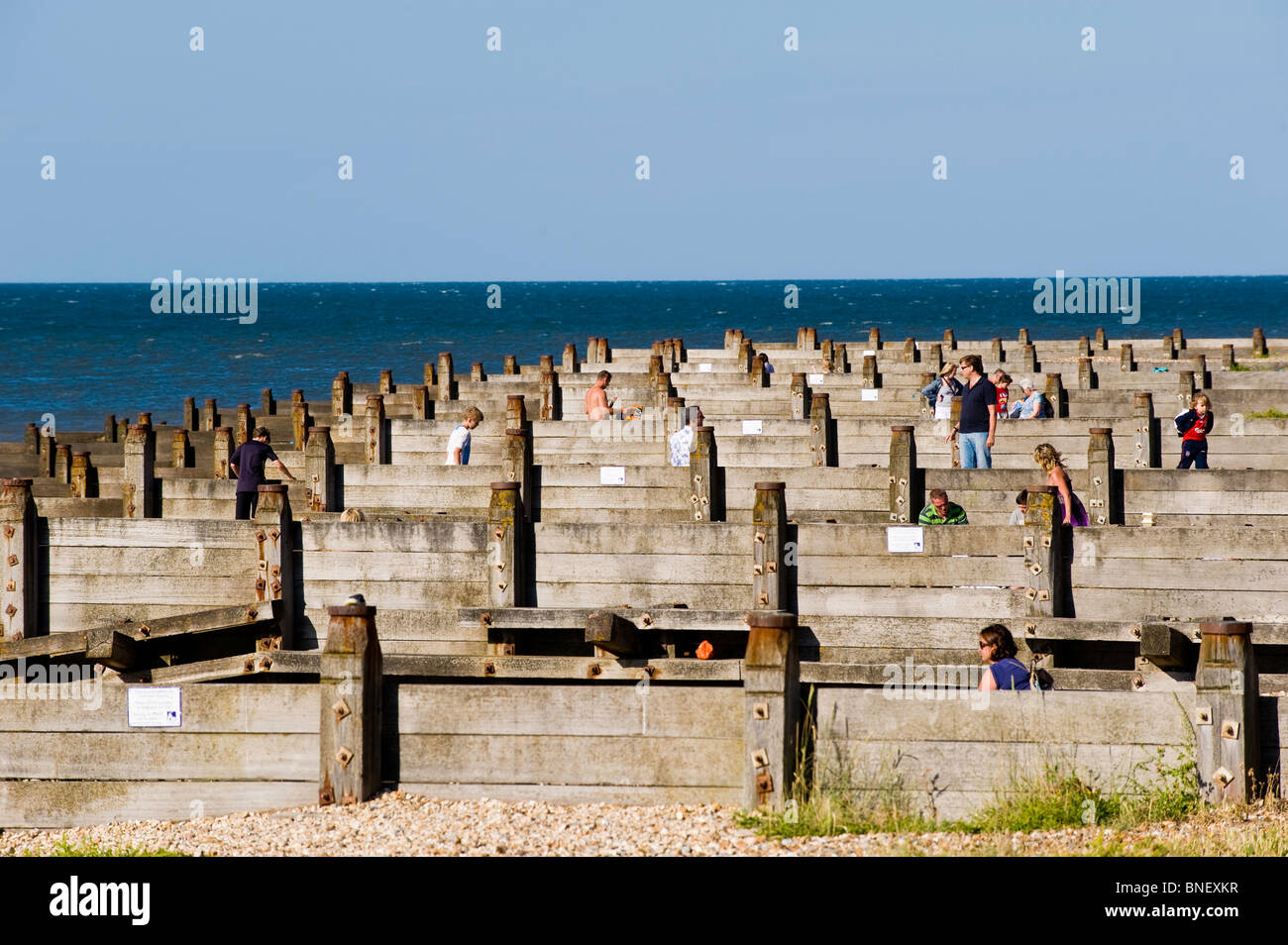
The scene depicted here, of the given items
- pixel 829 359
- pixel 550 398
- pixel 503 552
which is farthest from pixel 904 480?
pixel 829 359

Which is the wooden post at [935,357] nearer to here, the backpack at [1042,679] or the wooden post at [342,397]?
the wooden post at [342,397]

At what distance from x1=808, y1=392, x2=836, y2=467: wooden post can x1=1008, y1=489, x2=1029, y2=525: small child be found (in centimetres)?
483

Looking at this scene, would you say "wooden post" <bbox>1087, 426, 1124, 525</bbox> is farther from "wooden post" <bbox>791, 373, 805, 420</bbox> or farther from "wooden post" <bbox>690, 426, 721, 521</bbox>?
"wooden post" <bbox>791, 373, 805, 420</bbox>

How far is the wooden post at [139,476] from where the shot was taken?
1609 centimetres

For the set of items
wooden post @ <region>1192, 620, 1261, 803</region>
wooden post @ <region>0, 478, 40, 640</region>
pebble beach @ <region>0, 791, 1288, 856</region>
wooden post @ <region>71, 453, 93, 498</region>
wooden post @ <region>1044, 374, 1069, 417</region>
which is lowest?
pebble beach @ <region>0, 791, 1288, 856</region>

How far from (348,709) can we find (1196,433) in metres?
12.7

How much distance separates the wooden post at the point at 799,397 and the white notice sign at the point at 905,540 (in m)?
9.82

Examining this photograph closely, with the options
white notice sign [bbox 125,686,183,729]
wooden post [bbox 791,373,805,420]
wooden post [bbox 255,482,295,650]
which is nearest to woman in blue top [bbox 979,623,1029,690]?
white notice sign [bbox 125,686,183,729]

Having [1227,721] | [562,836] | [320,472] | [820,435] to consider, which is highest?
[820,435]

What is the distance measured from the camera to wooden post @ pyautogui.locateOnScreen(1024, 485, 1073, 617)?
1223 centimetres

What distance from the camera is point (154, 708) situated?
30.5 ft

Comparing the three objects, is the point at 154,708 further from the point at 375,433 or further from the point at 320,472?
the point at 375,433

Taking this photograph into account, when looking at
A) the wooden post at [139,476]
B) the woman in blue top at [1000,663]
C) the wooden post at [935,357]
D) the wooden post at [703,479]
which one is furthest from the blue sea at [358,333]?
the woman in blue top at [1000,663]
